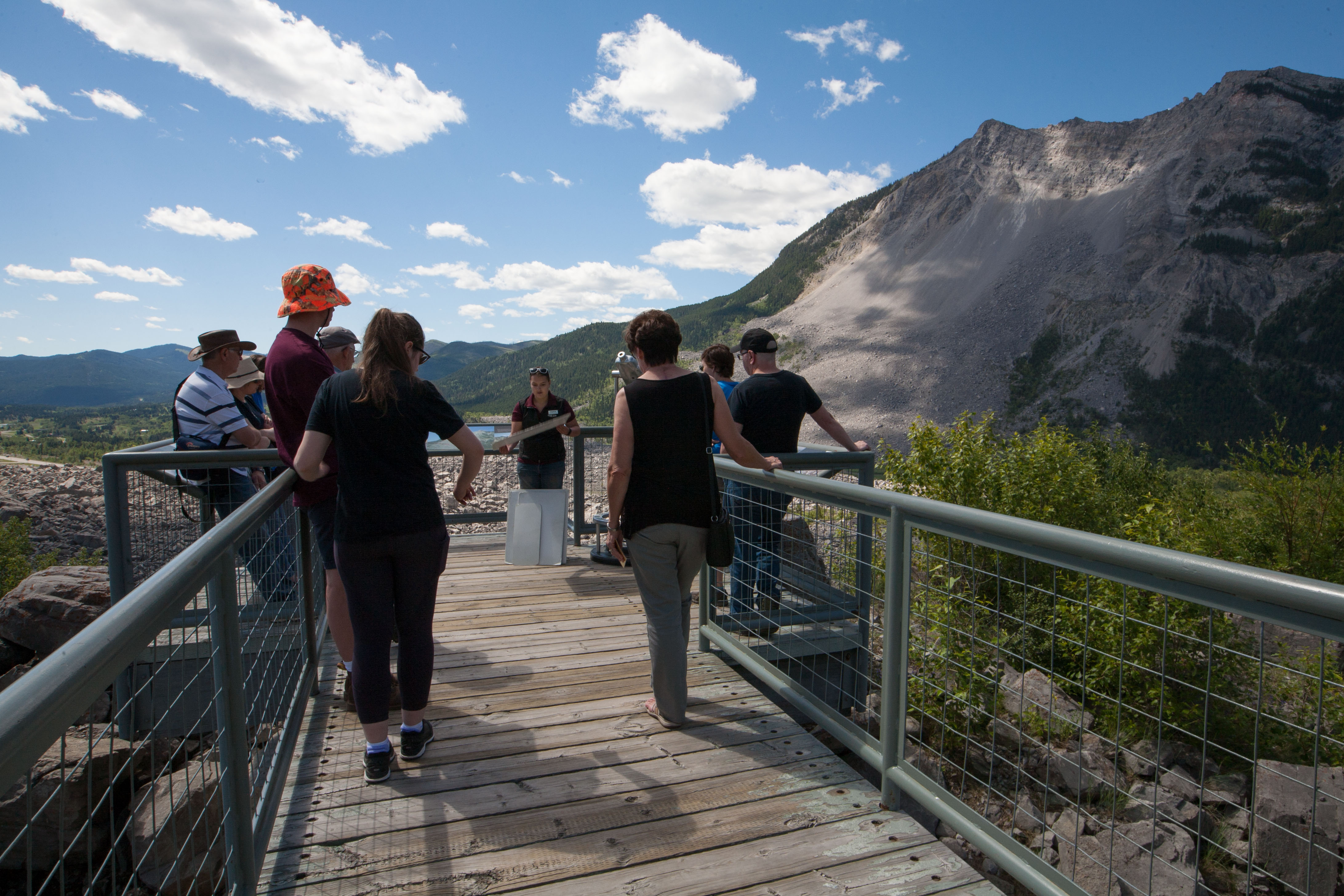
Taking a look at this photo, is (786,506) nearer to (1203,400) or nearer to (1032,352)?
(1203,400)

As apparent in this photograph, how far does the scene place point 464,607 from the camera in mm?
5352

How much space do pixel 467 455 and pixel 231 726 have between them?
1.23 meters

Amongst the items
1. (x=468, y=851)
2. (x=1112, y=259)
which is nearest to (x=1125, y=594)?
(x=468, y=851)

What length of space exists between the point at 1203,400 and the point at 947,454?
195ft

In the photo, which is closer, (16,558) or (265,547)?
(265,547)

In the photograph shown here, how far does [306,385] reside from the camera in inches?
130

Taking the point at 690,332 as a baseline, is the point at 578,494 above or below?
below

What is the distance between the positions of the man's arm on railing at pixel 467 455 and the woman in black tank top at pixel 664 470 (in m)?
0.54

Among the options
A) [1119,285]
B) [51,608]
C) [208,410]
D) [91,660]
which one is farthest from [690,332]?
[91,660]

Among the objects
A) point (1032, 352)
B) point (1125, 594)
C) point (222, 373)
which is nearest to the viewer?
point (1125, 594)

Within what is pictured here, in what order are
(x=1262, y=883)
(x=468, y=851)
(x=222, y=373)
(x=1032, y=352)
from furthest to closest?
(x=1032, y=352) < (x=1262, y=883) < (x=222, y=373) < (x=468, y=851)

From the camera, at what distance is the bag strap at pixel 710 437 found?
3.12 m

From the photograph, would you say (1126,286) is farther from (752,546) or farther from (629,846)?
(629,846)

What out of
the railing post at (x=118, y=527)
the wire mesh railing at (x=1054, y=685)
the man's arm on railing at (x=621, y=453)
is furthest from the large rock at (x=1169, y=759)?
the railing post at (x=118, y=527)
